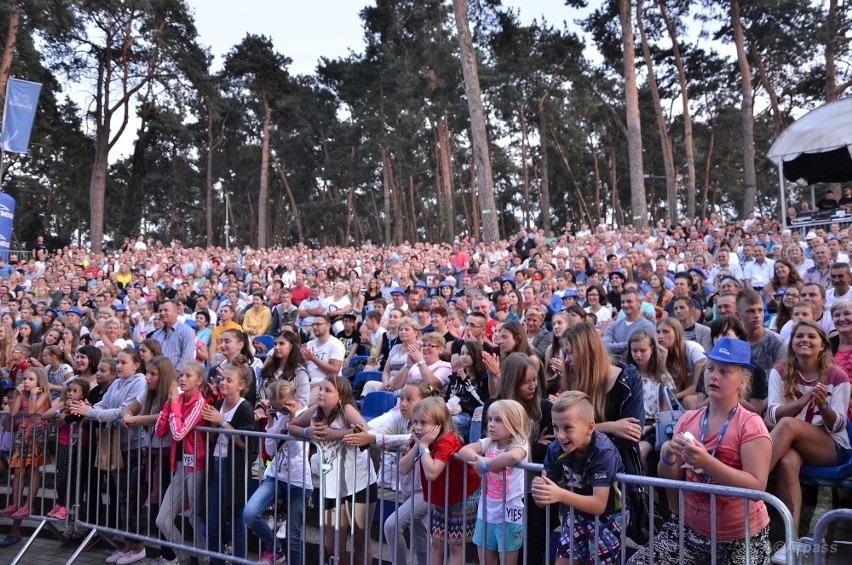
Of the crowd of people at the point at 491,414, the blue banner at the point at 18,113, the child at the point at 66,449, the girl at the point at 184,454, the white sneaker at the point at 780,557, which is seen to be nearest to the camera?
the crowd of people at the point at 491,414

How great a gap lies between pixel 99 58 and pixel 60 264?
48.5 feet

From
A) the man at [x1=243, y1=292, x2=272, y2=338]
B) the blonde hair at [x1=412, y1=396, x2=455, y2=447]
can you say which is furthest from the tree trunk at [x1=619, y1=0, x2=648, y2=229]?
the blonde hair at [x1=412, y1=396, x2=455, y2=447]

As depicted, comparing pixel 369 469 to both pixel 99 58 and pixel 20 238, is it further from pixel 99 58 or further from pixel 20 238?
pixel 20 238

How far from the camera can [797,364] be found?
14.3 ft

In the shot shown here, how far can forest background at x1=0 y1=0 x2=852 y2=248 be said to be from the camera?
88.1 ft

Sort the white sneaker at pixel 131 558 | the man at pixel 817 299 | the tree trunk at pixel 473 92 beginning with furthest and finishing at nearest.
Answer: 1. the tree trunk at pixel 473 92
2. the man at pixel 817 299
3. the white sneaker at pixel 131 558

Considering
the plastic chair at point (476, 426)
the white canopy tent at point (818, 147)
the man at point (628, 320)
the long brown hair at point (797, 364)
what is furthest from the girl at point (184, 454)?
the white canopy tent at point (818, 147)

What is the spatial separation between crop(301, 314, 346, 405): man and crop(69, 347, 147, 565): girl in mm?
1561

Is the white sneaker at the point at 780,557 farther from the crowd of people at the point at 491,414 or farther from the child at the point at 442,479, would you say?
the child at the point at 442,479

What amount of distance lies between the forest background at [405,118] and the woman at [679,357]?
12.6m

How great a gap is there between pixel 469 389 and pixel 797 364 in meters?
2.16

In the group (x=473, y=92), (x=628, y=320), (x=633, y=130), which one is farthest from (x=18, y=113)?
Result: (x=628, y=320)

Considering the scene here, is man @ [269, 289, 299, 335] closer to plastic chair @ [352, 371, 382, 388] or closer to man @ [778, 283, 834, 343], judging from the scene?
plastic chair @ [352, 371, 382, 388]

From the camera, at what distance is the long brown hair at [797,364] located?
168 inches
